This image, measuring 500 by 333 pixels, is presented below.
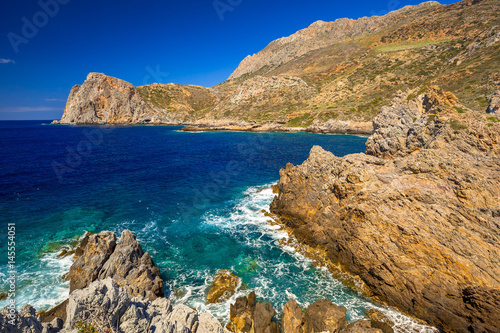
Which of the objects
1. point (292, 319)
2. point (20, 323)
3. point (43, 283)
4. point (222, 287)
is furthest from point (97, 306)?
point (43, 283)

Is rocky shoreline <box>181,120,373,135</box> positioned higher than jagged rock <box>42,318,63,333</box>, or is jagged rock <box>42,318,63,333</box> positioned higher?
rocky shoreline <box>181,120,373,135</box>

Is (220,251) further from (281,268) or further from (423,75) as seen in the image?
(423,75)

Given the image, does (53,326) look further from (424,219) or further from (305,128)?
(305,128)

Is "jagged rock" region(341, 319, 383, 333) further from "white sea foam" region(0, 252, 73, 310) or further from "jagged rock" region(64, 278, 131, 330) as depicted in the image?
"white sea foam" region(0, 252, 73, 310)

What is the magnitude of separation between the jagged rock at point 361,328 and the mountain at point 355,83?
7313 centimetres

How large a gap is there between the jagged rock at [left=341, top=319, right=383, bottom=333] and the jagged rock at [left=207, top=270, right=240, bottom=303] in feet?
25.0

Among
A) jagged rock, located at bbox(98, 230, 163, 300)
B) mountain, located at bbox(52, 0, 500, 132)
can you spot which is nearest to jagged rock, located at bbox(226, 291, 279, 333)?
jagged rock, located at bbox(98, 230, 163, 300)

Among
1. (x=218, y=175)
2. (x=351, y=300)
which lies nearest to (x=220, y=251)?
(x=351, y=300)

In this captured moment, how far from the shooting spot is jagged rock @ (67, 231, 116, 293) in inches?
612

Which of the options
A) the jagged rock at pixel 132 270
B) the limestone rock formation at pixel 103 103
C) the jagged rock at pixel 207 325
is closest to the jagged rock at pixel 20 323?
the jagged rock at pixel 207 325

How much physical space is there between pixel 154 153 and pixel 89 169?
20545 millimetres

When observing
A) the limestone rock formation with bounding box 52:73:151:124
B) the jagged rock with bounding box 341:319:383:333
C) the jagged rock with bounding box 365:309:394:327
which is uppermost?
the limestone rock formation with bounding box 52:73:151:124

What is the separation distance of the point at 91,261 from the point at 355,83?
147m

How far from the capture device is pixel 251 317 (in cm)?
1369
